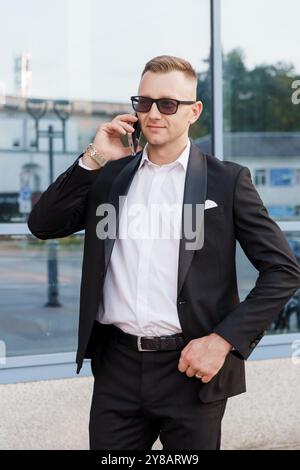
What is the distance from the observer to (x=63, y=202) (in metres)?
2.46

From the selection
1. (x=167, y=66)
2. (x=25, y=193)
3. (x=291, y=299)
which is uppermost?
(x=167, y=66)

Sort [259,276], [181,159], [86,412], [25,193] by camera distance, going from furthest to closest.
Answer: [25,193] → [86,412] → [181,159] → [259,276]

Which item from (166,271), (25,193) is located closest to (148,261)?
(166,271)

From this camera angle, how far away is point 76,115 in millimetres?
4535

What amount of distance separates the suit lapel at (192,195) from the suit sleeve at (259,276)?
0.37 ft

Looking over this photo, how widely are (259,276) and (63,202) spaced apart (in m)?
0.67

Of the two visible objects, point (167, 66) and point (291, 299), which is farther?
point (291, 299)

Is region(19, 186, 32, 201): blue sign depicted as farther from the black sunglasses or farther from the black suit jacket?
the black sunglasses

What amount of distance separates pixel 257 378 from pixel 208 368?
2341 mm

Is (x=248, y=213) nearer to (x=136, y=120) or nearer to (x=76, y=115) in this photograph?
(x=136, y=120)

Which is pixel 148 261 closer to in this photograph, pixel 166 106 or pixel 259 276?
pixel 259 276

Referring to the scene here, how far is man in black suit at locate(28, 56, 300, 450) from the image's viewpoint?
2.39 meters

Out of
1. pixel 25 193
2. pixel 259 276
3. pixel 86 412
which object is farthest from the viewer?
pixel 25 193
